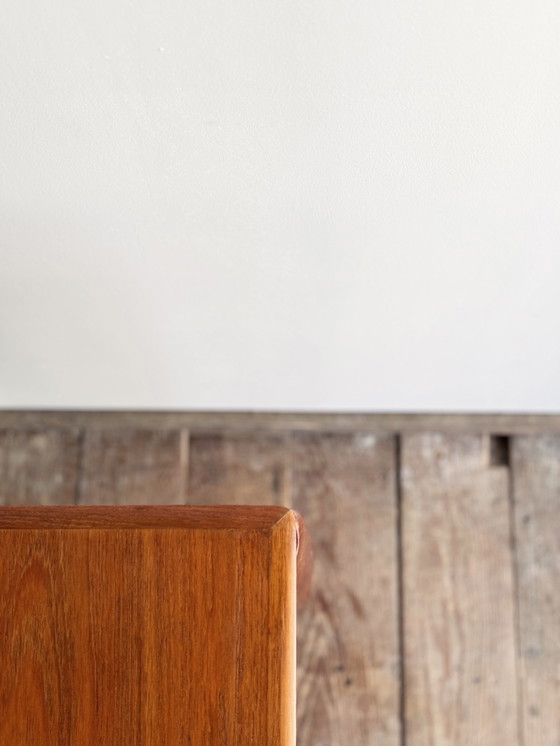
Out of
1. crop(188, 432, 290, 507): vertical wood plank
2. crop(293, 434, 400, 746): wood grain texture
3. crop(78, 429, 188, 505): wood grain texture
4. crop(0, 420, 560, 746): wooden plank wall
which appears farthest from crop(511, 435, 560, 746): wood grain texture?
crop(78, 429, 188, 505): wood grain texture

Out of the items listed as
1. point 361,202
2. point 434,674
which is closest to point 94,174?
point 361,202

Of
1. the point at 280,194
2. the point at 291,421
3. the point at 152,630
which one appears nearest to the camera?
the point at 152,630

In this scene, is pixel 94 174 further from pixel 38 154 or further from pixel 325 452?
pixel 325 452

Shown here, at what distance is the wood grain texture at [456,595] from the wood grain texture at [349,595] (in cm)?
2

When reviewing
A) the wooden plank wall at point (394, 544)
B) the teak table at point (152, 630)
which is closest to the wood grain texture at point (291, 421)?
the wooden plank wall at point (394, 544)

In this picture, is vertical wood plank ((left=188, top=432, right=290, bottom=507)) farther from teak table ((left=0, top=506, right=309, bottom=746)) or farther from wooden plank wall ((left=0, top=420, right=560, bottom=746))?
teak table ((left=0, top=506, right=309, bottom=746))

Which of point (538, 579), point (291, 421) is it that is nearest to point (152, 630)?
point (291, 421)

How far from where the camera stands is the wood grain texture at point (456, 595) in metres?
0.93

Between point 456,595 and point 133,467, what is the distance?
1.28 ft

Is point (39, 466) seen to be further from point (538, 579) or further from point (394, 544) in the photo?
point (538, 579)

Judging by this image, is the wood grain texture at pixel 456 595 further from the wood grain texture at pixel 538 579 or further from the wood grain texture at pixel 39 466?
the wood grain texture at pixel 39 466

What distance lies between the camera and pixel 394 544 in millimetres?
963

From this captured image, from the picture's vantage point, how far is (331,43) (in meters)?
0.40

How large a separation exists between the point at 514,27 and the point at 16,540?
1.14 ft
